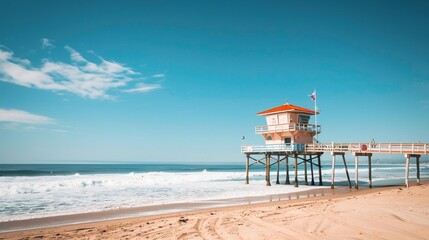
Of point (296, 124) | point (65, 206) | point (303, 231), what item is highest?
point (296, 124)

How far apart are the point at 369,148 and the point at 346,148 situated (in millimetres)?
1974

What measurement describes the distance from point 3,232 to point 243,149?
25.9 m

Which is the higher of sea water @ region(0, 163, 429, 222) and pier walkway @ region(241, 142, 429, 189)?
pier walkway @ region(241, 142, 429, 189)

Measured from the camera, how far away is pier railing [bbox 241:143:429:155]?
21167mm

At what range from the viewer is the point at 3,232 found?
1136cm

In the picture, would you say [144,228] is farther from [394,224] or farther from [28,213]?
[28,213]

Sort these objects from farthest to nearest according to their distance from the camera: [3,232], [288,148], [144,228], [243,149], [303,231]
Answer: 1. [243,149]
2. [288,148]
3. [3,232]
4. [144,228]
5. [303,231]

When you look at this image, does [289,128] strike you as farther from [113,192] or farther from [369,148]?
[113,192]

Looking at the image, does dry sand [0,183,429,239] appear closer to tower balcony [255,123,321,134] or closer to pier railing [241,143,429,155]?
pier railing [241,143,429,155]

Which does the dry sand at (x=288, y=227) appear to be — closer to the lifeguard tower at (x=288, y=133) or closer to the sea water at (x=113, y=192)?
the sea water at (x=113, y=192)

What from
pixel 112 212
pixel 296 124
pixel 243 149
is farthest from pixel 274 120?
pixel 112 212

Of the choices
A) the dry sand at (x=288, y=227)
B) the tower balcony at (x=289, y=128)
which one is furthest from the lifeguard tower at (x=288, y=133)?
the dry sand at (x=288, y=227)

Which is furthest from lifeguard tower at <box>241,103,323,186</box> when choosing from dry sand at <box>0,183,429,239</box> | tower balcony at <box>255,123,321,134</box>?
dry sand at <box>0,183,429,239</box>

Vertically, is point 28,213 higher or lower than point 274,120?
lower
